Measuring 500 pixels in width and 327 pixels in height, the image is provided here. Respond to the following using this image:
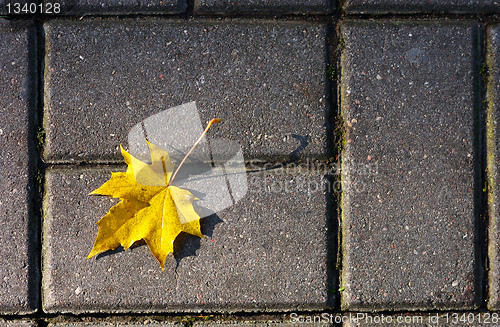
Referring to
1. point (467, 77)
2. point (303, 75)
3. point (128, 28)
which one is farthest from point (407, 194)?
point (128, 28)

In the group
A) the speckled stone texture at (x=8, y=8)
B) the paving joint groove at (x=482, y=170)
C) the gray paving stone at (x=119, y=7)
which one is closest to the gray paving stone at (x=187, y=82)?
the gray paving stone at (x=119, y=7)

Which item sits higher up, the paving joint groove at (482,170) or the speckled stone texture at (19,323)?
the paving joint groove at (482,170)

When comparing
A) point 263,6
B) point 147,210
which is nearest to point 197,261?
point 147,210

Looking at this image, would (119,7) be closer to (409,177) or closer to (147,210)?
(147,210)

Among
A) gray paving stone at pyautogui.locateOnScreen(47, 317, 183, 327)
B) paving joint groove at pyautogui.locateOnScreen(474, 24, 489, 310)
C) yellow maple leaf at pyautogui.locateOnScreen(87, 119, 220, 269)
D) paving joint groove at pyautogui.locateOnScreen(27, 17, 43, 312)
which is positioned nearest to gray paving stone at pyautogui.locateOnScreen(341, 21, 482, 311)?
paving joint groove at pyautogui.locateOnScreen(474, 24, 489, 310)

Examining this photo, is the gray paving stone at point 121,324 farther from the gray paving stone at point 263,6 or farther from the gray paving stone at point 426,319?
the gray paving stone at point 263,6

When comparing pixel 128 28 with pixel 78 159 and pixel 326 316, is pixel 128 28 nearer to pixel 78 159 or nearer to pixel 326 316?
pixel 78 159
